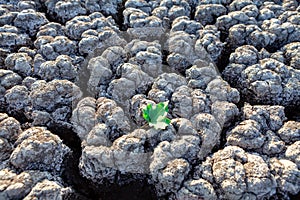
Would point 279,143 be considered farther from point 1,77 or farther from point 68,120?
point 1,77

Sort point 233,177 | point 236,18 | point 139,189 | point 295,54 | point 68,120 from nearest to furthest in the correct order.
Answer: point 233,177 < point 139,189 < point 68,120 < point 295,54 < point 236,18

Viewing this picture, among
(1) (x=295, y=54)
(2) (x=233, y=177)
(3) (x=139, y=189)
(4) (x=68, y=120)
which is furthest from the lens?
(1) (x=295, y=54)

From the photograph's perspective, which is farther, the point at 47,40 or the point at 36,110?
the point at 47,40

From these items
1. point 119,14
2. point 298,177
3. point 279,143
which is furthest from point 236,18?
point 298,177

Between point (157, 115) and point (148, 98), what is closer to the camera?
point (157, 115)
